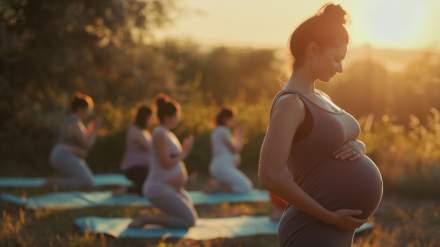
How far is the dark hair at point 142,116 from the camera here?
9.09 m

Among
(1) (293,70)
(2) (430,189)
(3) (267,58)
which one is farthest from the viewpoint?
(3) (267,58)

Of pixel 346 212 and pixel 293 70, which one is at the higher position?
pixel 293 70

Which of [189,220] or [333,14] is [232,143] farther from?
[333,14]

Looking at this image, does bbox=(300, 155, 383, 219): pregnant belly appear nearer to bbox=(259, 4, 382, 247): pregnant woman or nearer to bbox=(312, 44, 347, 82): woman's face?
bbox=(259, 4, 382, 247): pregnant woman

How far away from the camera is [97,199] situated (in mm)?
9398

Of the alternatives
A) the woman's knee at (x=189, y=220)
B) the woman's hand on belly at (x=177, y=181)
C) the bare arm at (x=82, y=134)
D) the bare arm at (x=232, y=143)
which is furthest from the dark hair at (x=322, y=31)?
the bare arm at (x=82, y=134)

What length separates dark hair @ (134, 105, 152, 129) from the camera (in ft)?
29.8

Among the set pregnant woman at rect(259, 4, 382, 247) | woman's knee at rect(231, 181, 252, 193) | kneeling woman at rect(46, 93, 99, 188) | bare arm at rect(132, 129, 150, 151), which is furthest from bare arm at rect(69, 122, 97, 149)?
pregnant woman at rect(259, 4, 382, 247)

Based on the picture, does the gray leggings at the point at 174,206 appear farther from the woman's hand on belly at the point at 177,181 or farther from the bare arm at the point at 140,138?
the bare arm at the point at 140,138

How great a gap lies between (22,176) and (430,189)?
694cm

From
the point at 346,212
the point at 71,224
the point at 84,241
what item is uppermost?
the point at 346,212

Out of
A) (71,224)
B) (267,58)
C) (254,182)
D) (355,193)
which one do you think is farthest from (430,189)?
(267,58)

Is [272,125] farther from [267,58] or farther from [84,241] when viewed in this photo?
[267,58]

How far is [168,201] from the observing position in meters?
7.18
